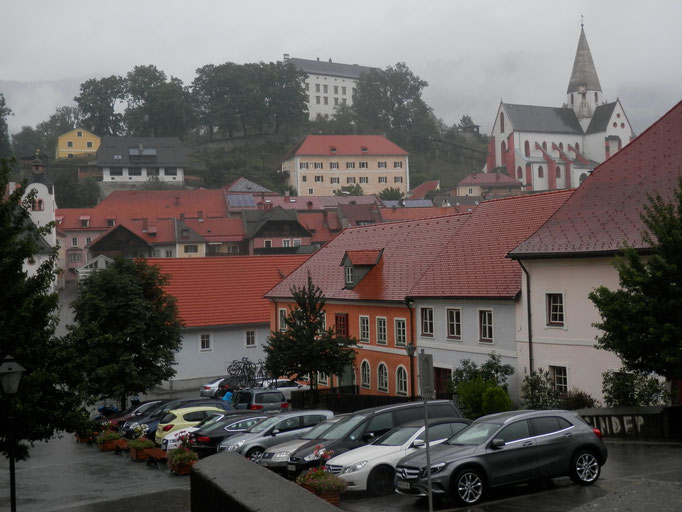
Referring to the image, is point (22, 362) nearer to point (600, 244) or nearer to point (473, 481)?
point (473, 481)

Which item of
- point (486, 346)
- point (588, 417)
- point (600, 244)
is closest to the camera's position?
point (588, 417)

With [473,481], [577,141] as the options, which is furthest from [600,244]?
[577,141]

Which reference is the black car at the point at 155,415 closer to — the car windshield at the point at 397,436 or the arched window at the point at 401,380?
the arched window at the point at 401,380

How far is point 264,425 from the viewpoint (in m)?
23.0

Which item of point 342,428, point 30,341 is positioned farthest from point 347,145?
point 30,341

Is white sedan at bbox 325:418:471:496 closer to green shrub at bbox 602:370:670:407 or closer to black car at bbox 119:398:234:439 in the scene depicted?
green shrub at bbox 602:370:670:407

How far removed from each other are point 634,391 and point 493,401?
4.30 meters

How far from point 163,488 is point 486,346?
54.4 feet

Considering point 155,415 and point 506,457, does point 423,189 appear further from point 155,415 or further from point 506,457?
point 506,457

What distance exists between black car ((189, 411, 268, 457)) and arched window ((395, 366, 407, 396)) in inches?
526

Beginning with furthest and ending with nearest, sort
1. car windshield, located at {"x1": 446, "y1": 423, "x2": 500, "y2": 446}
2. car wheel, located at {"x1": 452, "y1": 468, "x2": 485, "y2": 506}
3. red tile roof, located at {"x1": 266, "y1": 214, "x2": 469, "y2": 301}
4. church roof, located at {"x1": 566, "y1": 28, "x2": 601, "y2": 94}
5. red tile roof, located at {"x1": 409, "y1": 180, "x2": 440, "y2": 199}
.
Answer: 1. church roof, located at {"x1": 566, "y1": 28, "x2": 601, "y2": 94}
2. red tile roof, located at {"x1": 409, "y1": 180, "x2": 440, "y2": 199}
3. red tile roof, located at {"x1": 266, "y1": 214, "x2": 469, "y2": 301}
4. car windshield, located at {"x1": 446, "y1": 423, "x2": 500, "y2": 446}
5. car wheel, located at {"x1": 452, "y1": 468, "x2": 485, "y2": 506}

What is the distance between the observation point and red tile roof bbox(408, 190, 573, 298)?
33.0 meters

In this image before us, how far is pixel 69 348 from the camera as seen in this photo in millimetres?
17578

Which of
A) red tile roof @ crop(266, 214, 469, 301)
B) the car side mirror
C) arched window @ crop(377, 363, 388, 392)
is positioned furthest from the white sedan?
arched window @ crop(377, 363, 388, 392)
